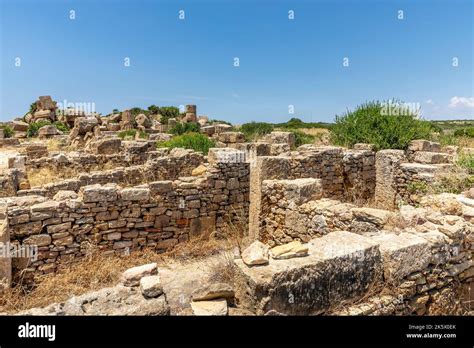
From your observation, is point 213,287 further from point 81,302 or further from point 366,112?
point 366,112

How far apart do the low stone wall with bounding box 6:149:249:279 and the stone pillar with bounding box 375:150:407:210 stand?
140 inches

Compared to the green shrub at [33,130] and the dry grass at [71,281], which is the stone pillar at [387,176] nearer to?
the dry grass at [71,281]

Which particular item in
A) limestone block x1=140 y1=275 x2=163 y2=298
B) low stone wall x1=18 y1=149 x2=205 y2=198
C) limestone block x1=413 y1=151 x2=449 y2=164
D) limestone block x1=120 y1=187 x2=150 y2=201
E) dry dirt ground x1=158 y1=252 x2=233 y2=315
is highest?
limestone block x1=413 y1=151 x2=449 y2=164

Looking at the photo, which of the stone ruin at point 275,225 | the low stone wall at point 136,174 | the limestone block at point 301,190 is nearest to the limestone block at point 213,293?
the stone ruin at point 275,225

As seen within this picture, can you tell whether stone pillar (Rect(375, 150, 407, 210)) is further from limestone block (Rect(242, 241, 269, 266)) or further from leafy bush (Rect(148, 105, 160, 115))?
leafy bush (Rect(148, 105, 160, 115))

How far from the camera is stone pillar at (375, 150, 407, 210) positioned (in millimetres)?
7801

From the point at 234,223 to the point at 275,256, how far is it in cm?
437

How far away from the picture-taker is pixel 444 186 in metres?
6.16

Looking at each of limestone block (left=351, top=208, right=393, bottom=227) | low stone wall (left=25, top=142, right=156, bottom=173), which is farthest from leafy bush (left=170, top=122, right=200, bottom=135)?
limestone block (left=351, top=208, right=393, bottom=227)

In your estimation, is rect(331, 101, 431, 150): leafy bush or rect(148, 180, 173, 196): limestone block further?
rect(331, 101, 431, 150): leafy bush

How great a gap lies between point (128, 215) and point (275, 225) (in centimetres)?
272

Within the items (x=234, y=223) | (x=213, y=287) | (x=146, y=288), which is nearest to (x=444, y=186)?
(x=234, y=223)

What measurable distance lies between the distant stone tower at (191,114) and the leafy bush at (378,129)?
56.9ft

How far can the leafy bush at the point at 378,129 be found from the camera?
10.3m
